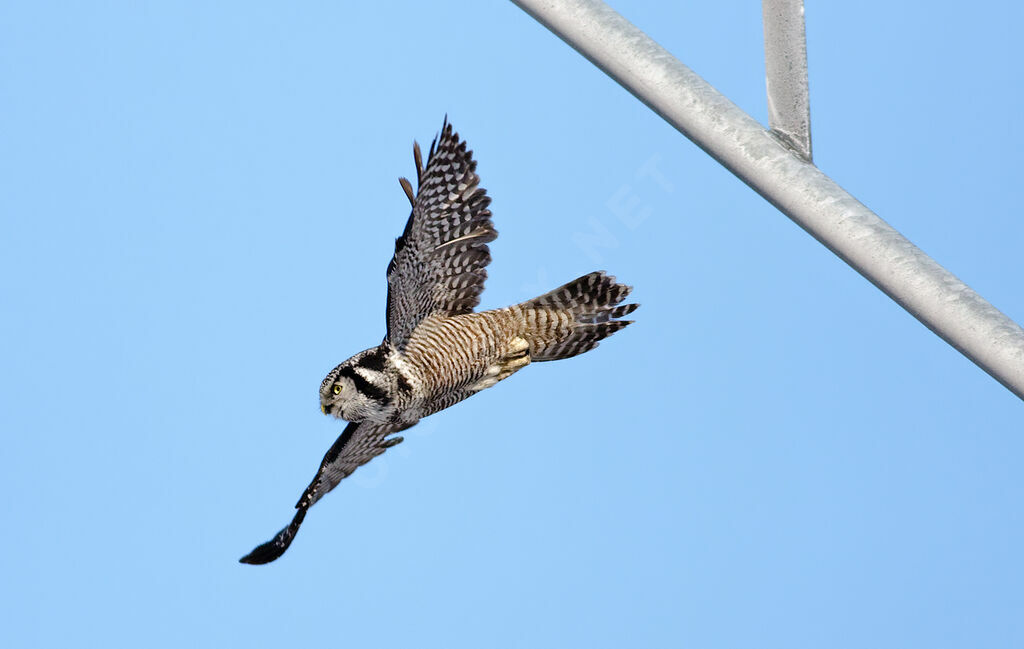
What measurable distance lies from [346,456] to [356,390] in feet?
1.11

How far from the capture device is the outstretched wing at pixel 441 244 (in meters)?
5.27

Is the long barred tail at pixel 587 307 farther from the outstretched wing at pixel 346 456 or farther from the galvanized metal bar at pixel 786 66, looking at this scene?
the galvanized metal bar at pixel 786 66

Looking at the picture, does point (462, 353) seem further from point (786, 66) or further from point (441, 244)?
point (786, 66)

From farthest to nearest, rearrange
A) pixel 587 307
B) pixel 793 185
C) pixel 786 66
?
pixel 587 307, pixel 786 66, pixel 793 185

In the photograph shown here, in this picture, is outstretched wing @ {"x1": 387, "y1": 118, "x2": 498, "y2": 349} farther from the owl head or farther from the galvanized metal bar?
the galvanized metal bar

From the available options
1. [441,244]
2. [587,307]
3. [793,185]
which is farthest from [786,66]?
[587,307]

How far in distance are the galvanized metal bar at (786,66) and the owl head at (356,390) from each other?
259 centimetres

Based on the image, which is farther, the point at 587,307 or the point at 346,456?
the point at 587,307

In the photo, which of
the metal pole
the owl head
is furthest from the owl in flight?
the metal pole

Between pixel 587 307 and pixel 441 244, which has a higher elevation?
pixel 587 307

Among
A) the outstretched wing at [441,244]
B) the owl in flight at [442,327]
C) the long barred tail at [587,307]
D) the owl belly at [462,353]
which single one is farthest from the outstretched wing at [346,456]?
the long barred tail at [587,307]

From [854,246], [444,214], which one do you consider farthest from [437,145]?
[854,246]

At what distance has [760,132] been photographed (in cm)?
308

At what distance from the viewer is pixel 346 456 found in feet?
18.2
